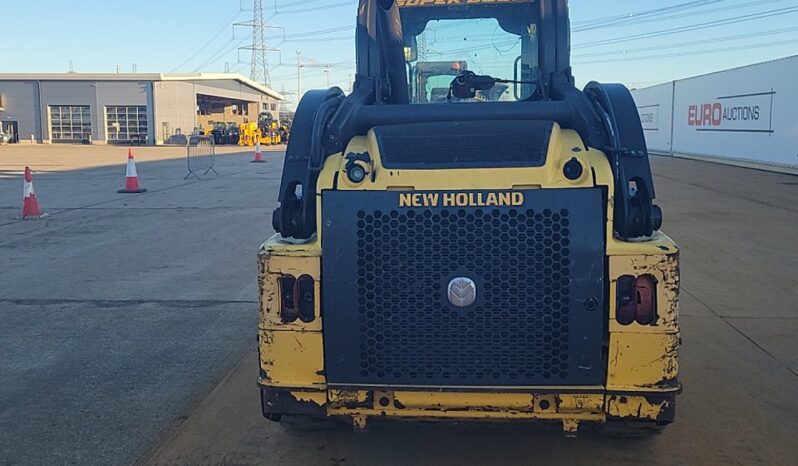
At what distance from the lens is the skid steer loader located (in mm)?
3254

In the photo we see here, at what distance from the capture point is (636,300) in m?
3.26

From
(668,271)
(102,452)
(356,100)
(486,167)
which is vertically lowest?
(102,452)

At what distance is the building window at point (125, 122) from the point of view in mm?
60156

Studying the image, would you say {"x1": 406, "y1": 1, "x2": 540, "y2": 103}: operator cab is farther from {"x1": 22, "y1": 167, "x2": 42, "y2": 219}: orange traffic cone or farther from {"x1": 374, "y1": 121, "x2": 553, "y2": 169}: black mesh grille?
{"x1": 22, "y1": 167, "x2": 42, "y2": 219}: orange traffic cone

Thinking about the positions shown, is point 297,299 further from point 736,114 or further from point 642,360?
point 736,114

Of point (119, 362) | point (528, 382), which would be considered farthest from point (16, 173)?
point (528, 382)

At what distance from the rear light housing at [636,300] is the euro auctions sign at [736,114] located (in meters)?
25.3

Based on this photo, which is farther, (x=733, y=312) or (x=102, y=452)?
(x=733, y=312)

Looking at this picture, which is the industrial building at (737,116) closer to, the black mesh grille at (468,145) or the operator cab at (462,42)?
the operator cab at (462,42)

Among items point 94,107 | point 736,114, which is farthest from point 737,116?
point 94,107

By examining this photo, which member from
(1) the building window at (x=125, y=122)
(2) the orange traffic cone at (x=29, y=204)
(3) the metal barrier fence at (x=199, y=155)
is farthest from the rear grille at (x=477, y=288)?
(1) the building window at (x=125, y=122)

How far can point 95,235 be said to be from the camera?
11.3 meters

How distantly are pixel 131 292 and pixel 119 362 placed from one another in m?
2.33

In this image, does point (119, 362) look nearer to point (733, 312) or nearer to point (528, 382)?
point (528, 382)
